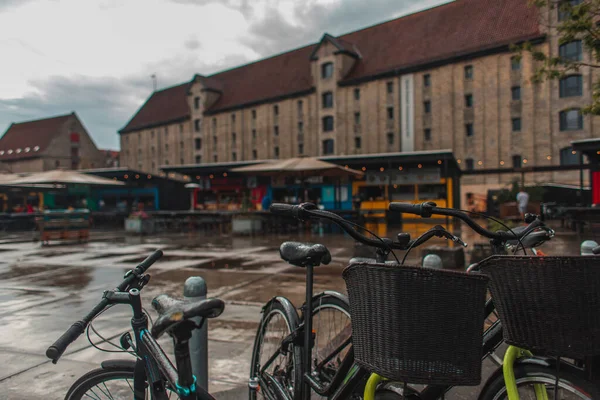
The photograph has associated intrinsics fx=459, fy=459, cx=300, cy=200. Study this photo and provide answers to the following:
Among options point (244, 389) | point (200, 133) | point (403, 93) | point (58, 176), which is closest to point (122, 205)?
point (58, 176)

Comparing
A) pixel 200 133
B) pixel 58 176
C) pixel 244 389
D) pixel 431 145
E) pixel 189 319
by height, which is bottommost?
pixel 244 389

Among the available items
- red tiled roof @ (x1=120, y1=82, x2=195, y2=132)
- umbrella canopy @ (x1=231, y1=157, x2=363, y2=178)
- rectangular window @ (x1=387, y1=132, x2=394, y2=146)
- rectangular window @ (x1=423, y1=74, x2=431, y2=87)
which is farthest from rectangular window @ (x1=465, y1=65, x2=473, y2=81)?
red tiled roof @ (x1=120, y1=82, x2=195, y2=132)

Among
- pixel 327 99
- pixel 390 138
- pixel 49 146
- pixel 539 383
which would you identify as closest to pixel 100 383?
pixel 539 383

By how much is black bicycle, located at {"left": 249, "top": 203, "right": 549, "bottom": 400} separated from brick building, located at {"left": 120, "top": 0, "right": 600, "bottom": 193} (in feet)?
119

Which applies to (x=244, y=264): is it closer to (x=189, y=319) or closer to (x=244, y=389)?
(x=244, y=389)

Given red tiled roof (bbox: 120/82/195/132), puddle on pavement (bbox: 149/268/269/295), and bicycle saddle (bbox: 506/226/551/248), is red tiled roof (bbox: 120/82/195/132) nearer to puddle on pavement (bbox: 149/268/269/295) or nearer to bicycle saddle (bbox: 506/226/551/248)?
puddle on pavement (bbox: 149/268/269/295)

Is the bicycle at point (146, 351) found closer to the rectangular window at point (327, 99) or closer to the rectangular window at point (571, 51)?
the rectangular window at point (571, 51)

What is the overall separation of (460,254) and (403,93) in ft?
116

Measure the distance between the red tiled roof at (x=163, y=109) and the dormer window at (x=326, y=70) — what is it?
20.9 metres

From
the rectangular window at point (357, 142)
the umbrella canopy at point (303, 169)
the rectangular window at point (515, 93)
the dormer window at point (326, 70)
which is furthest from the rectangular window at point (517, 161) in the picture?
the umbrella canopy at point (303, 169)

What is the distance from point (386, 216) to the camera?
24766mm

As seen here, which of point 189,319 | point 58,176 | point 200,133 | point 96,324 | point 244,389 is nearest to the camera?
point 189,319

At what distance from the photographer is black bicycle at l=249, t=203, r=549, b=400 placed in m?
2.09

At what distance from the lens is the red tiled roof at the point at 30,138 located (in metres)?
68.1
